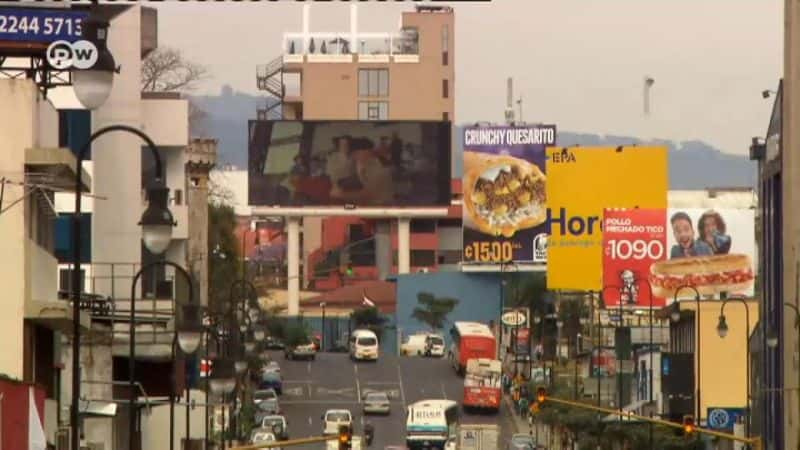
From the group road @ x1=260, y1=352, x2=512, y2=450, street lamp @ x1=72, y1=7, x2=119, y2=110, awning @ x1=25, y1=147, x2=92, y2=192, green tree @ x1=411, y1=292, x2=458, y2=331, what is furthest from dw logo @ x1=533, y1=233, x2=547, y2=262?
street lamp @ x1=72, y1=7, x2=119, y2=110

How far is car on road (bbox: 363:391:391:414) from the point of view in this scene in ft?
426

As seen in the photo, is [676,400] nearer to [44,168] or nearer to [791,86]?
[791,86]

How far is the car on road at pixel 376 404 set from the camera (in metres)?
130

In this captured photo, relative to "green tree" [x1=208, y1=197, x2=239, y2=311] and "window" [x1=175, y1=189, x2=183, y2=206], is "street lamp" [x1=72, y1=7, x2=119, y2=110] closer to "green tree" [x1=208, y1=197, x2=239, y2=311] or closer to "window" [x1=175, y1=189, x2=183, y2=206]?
"window" [x1=175, y1=189, x2=183, y2=206]

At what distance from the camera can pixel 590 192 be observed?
150 metres

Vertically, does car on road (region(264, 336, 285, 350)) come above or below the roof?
below

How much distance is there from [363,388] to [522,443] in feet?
110

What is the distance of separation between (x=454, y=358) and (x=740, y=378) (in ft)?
148

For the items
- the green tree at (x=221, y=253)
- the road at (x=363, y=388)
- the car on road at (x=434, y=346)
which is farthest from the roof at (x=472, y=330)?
the car on road at (x=434, y=346)

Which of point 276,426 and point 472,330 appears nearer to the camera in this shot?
point 276,426

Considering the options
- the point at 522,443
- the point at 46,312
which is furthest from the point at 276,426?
the point at 46,312

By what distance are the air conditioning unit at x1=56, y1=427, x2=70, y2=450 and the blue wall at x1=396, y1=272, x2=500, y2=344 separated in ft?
434

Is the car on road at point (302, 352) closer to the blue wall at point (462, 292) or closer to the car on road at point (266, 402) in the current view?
the blue wall at point (462, 292)

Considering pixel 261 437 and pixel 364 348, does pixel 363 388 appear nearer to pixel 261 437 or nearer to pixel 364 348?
pixel 364 348
